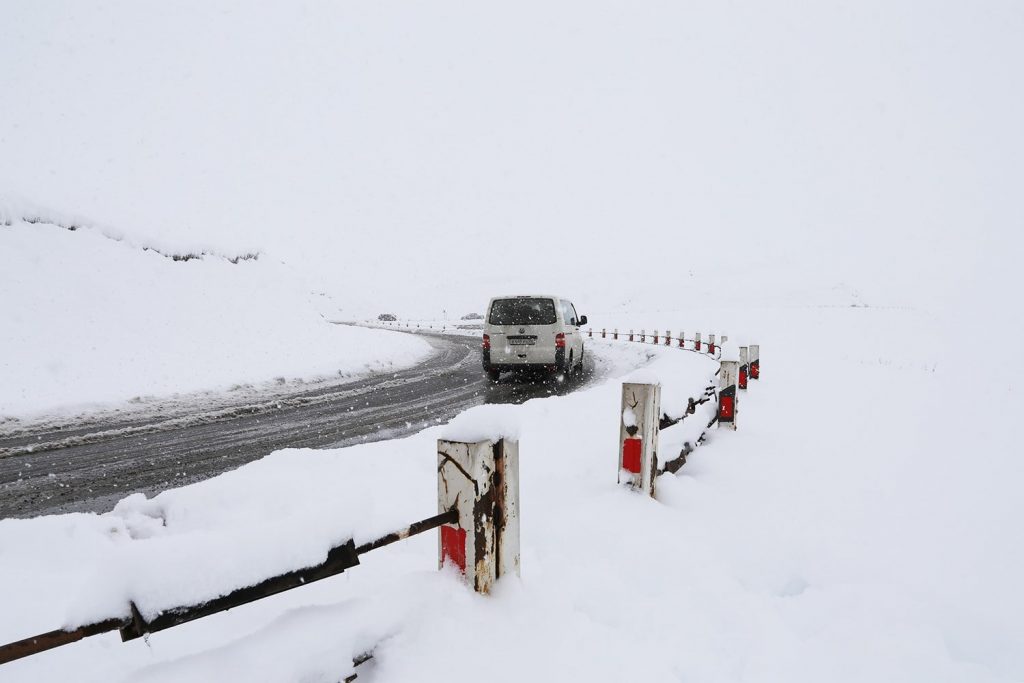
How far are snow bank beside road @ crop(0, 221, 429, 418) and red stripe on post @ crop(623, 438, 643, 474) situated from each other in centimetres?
913

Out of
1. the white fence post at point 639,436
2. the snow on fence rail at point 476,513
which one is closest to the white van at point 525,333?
the white fence post at point 639,436

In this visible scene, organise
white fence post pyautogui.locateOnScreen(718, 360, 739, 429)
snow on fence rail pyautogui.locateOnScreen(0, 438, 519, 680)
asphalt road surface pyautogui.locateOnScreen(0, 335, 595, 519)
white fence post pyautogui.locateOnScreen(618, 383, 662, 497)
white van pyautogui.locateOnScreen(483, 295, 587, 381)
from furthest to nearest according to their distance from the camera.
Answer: white van pyautogui.locateOnScreen(483, 295, 587, 381), white fence post pyautogui.locateOnScreen(718, 360, 739, 429), asphalt road surface pyautogui.locateOnScreen(0, 335, 595, 519), white fence post pyautogui.locateOnScreen(618, 383, 662, 497), snow on fence rail pyautogui.locateOnScreen(0, 438, 519, 680)

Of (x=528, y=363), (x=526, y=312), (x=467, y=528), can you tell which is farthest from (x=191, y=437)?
(x=526, y=312)

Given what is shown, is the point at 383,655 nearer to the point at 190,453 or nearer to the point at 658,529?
the point at 658,529

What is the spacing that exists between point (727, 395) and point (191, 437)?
24.1ft

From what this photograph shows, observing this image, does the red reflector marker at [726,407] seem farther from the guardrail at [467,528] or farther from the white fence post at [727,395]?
the guardrail at [467,528]

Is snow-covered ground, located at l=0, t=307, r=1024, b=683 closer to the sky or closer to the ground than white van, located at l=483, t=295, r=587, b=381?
closer to the ground

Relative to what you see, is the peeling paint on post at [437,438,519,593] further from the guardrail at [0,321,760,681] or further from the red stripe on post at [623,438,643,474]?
the red stripe on post at [623,438,643,474]

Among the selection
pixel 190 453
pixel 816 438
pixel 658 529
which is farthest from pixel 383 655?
pixel 816 438

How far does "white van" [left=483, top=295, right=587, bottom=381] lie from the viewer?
40.1 feet

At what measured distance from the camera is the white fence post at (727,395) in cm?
762

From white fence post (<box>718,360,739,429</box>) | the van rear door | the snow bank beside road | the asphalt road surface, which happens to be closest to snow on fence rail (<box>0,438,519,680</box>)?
the asphalt road surface

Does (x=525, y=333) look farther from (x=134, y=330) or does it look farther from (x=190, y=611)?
(x=190, y=611)

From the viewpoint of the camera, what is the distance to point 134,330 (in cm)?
1421
